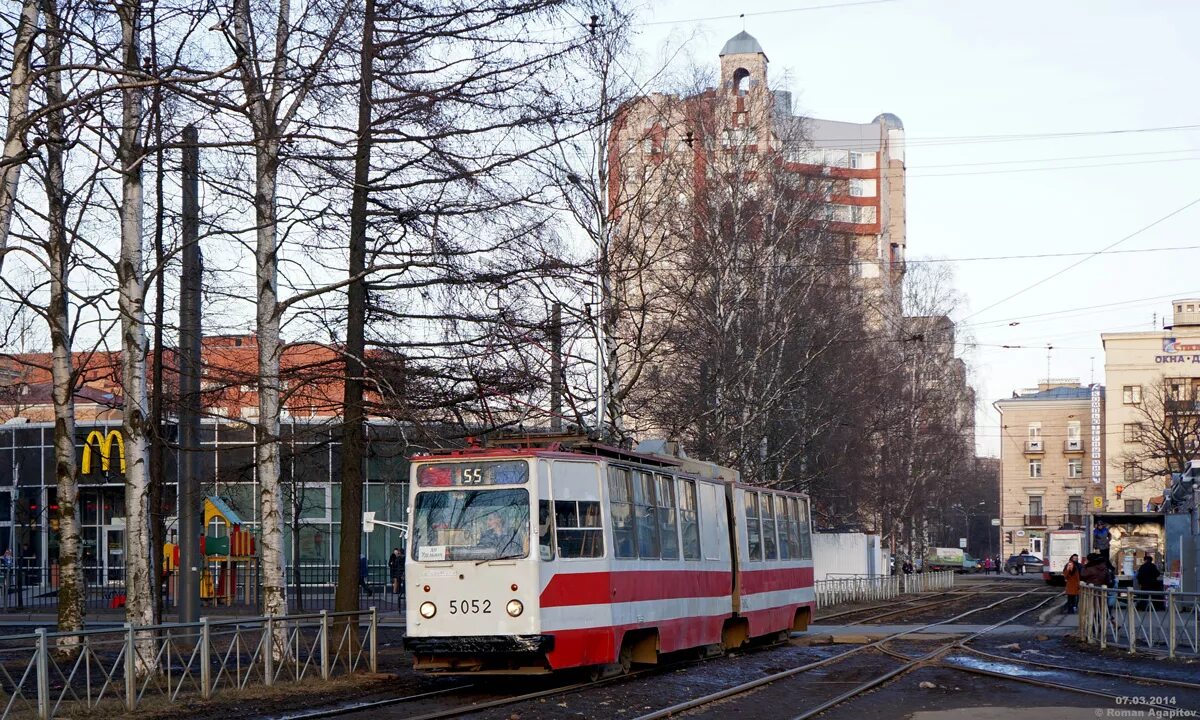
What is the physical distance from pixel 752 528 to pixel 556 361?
16.3 feet

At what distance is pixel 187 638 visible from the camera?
15562mm

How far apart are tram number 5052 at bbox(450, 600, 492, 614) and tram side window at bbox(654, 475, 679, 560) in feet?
11.9

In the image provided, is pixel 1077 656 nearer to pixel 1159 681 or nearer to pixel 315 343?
pixel 1159 681

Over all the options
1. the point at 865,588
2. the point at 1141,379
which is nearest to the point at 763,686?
the point at 865,588

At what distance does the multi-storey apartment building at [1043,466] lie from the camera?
104438 mm

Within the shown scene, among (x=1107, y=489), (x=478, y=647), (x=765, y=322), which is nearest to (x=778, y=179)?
(x=765, y=322)

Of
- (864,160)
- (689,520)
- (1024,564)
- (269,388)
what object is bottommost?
(1024,564)

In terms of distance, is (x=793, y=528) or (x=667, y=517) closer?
(x=667, y=517)

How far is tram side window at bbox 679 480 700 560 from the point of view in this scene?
20.0 m

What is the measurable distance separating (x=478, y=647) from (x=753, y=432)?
64.2ft

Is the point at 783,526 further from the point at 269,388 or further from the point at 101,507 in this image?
the point at 101,507

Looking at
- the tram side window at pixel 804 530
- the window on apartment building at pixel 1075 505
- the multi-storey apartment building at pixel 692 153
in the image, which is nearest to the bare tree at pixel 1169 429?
the window on apartment building at pixel 1075 505

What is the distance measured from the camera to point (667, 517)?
63.7 feet

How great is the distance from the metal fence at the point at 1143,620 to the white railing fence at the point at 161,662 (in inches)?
465
